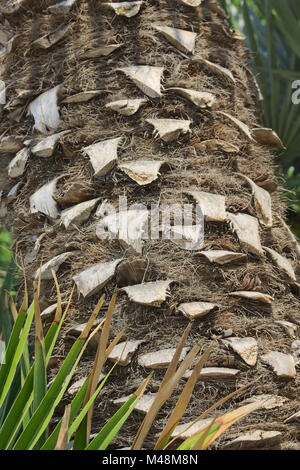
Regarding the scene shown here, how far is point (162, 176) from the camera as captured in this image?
1275 mm

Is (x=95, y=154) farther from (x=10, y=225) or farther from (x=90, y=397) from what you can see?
(x=90, y=397)

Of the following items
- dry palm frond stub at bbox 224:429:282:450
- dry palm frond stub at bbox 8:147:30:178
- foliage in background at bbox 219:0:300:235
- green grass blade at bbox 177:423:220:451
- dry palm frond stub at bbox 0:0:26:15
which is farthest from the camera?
foliage in background at bbox 219:0:300:235

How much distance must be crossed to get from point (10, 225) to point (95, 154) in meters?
0.25

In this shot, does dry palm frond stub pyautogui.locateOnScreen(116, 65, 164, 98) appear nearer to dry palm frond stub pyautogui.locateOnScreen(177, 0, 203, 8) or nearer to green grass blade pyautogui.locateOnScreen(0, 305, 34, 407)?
dry palm frond stub pyautogui.locateOnScreen(177, 0, 203, 8)

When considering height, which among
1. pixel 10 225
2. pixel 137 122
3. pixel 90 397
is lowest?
pixel 10 225

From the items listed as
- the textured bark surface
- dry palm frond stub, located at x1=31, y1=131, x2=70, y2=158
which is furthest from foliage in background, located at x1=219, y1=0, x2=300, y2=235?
dry palm frond stub, located at x1=31, y1=131, x2=70, y2=158

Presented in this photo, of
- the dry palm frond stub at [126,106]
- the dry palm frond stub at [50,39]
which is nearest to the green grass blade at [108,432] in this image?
the dry palm frond stub at [126,106]

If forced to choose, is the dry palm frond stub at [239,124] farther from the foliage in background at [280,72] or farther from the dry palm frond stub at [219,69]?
the foliage in background at [280,72]

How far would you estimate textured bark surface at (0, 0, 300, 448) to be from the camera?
3.77 feet

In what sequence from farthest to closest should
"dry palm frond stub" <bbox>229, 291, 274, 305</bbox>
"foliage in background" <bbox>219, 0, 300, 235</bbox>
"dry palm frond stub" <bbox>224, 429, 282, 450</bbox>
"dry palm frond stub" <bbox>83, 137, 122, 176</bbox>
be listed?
"foliage in background" <bbox>219, 0, 300, 235</bbox>, "dry palm frond stub" <bbox>83, 137, 122, 176</bbox>, "dry palm frond stub" <bbox>229, 291, 274, 305</bbox>, "dry palm frond stub" <bbox>224, 429, 282, 450</bbox>

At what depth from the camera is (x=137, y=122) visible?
4.38ft
